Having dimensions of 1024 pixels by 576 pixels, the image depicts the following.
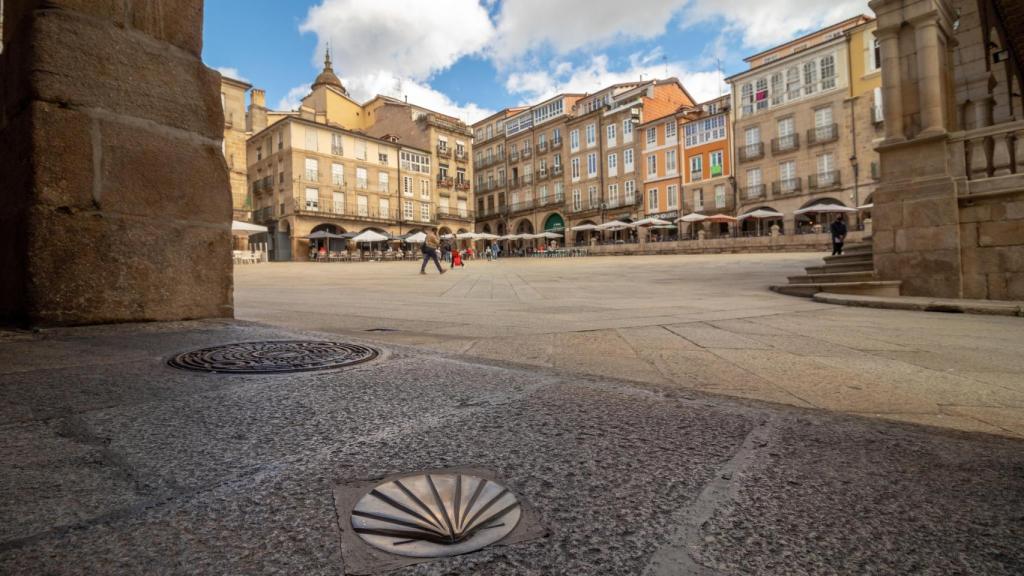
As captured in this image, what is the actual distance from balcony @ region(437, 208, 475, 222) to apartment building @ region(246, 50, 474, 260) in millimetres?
108

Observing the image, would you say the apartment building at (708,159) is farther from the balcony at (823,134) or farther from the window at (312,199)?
the window at (312,199)

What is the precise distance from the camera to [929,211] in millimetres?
6762

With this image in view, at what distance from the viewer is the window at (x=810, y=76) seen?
31.5m

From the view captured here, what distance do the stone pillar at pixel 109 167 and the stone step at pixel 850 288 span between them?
7.55m

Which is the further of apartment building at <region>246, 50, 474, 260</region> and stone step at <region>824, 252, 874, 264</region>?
apartment building at <region>246, 50, 474, 260</region>

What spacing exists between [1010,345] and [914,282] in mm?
4020

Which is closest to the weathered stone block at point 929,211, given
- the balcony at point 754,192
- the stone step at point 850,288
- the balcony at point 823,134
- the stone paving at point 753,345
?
the stone step at point 850,288

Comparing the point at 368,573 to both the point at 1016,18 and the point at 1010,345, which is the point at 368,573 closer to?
the point at 1010,345

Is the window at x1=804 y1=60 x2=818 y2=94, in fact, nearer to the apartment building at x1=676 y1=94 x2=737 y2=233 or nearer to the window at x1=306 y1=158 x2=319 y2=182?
the apartment building at x1=676 y1=94 x2=737 y2=233

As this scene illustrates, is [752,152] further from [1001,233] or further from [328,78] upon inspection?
[328,78]

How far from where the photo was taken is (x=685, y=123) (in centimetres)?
3853

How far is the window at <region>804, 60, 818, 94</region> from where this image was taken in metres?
31.5

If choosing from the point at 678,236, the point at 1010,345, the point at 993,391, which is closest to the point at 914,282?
the point at 1010,345

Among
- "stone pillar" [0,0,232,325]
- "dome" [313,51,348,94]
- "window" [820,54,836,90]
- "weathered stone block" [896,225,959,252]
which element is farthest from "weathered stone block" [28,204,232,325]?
"dome" [313,51,348,94]
